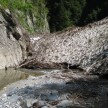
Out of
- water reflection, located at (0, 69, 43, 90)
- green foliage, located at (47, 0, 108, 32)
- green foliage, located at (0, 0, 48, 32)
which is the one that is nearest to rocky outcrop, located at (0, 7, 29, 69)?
water reflection, located at (0, 69, 43, 90)

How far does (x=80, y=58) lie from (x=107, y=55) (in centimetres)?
217

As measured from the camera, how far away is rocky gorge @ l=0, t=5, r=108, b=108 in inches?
464

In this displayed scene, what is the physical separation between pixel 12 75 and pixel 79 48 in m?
4.93

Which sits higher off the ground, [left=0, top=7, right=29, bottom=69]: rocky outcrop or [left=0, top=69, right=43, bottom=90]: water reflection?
[left=0, top=7, right=29, bottom=69]: rocky outcrop

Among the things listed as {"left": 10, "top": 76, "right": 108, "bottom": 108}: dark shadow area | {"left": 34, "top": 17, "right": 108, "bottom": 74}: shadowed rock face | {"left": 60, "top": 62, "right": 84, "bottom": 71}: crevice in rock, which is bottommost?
{"left": 10, "top": 76, "right": 108, "bottom": 108}: dark shadow area

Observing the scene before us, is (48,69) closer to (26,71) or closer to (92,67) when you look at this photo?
(26,71)

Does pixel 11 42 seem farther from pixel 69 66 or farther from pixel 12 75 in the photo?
pixel 69 66

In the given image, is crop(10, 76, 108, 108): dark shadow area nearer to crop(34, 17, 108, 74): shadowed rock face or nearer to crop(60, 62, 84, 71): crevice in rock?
crop(34, 17, 108, 74): shadowed rock face

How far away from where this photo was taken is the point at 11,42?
20875 mm

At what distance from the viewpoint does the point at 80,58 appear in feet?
64.5

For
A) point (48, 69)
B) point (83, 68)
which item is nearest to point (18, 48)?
point (48, 69)

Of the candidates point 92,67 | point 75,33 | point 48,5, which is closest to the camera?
point 92,67

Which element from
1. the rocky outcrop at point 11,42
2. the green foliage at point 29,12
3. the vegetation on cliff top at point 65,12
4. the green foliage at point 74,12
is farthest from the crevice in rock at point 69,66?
the green foliage at point 74,12

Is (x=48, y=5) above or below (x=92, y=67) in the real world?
above
